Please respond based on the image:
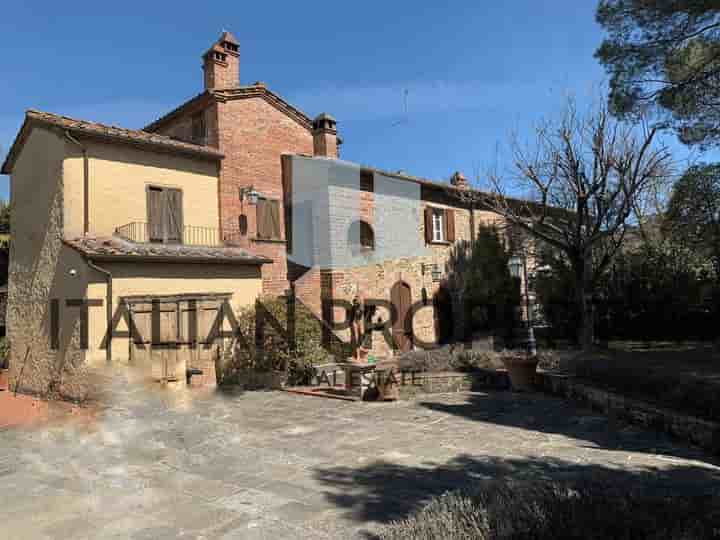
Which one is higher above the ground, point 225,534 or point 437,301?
point 437,301

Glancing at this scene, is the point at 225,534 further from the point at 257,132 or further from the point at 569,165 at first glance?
the point at 569,165

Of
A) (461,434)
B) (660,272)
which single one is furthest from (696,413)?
(660,272)

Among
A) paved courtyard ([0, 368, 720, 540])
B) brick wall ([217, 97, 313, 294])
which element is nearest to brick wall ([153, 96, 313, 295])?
brick wall ([217, 97, 313, 294])

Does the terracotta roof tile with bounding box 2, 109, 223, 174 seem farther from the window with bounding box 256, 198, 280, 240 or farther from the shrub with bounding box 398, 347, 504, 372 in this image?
the shrub with bounding box 398, 347, 504, 372

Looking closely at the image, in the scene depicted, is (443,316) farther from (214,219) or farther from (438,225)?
(214,219)

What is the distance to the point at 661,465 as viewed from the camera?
5.57 metres

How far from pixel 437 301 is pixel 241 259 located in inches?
317

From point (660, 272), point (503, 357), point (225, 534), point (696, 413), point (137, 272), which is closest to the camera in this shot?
point (225, 534)

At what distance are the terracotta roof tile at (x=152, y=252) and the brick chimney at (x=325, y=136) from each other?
442 centimetres

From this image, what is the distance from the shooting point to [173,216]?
38.7ft

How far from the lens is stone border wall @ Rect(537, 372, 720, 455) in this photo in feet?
20.7

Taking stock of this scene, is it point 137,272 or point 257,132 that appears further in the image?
point 257,132

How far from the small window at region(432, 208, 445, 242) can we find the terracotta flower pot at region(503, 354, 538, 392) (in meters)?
7.29

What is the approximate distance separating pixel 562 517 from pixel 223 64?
13.5m
